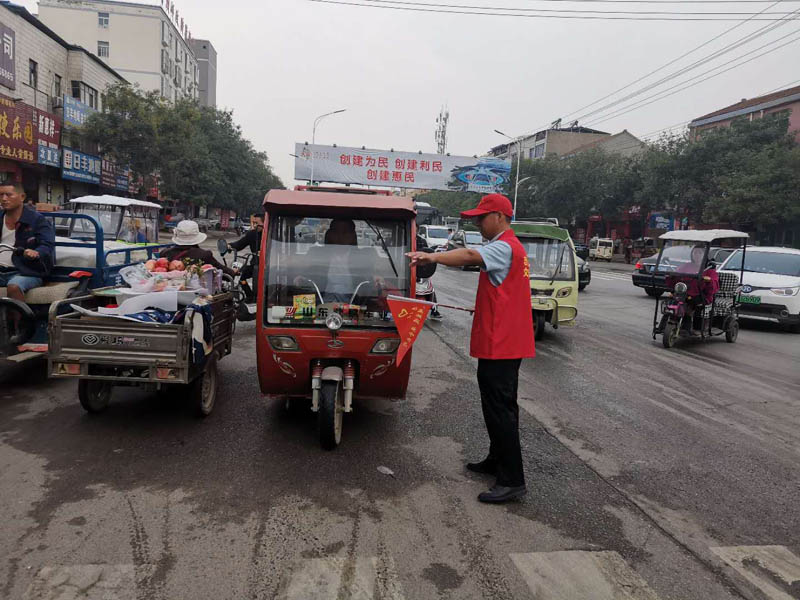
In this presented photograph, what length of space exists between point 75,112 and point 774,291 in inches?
1189

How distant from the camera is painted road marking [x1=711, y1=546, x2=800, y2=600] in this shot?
325 cm

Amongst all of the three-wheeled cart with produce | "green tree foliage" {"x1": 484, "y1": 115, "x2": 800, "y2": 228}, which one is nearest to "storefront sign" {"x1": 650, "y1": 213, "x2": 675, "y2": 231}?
"green tree foliage" {"x1": 484, "y1": 115, "x2": 800, "y2": 228}

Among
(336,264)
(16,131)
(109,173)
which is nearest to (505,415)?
(336,264)

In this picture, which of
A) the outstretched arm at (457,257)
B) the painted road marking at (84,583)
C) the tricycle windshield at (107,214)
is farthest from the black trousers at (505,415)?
the tricycle windshield at (107,214)

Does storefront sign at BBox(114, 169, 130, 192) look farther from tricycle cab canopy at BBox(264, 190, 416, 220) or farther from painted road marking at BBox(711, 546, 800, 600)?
painted road marking at BBox(711, 546, 800, 600)

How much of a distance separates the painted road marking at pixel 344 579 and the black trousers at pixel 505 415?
3.88 ft

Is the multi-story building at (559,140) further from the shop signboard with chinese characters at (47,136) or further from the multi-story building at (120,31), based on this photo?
the shop signboard with chinese characters at (47,136)

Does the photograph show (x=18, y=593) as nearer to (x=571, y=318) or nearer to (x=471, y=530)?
(x=471, y=530)

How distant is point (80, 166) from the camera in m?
29.6

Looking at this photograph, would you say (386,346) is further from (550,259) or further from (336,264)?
(550,259)

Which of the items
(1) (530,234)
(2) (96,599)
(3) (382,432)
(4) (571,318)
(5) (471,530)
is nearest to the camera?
(2) (96,599)

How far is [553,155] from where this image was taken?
55.0m

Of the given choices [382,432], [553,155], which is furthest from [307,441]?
[553,155]

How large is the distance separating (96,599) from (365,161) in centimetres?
3428
